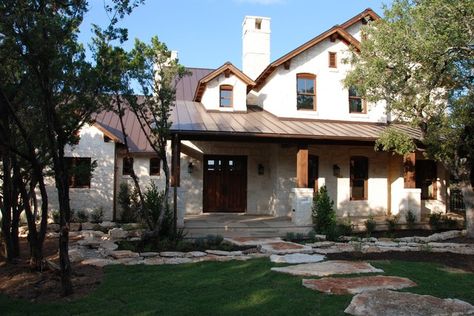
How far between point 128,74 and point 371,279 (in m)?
6.72

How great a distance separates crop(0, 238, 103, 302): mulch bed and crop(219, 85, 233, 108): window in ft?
32.1

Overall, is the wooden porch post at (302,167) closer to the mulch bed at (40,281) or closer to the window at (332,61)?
the window at (332,61)

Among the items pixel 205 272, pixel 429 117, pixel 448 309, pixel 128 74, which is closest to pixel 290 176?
pixel 429 117

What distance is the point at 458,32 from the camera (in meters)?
9.22

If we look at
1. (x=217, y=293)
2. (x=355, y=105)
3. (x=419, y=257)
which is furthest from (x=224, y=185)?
Answer: (x=217, y=293)

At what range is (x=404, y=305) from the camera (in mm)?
5051

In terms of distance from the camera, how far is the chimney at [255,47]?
1958 centimetres

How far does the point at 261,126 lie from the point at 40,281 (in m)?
8.71

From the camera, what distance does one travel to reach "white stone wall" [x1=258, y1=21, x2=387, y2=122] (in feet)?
54.0

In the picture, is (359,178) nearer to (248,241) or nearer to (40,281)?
(248,241)

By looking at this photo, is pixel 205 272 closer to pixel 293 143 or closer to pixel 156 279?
pixel 156 279

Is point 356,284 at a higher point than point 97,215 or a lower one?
lower

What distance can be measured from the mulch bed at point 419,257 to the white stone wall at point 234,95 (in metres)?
8.79

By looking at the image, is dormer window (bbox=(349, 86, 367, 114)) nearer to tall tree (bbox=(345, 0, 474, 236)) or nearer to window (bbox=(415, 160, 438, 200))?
window (bbox=(415, 160, 438, 200))
